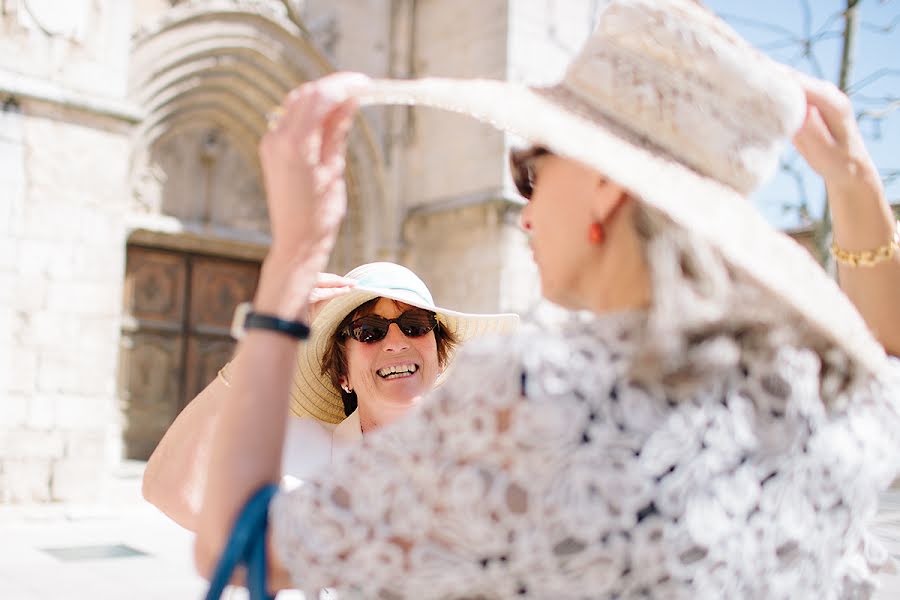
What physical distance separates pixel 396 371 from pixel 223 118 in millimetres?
7355

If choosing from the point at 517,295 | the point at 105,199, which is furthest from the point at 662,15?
the point at 517,295

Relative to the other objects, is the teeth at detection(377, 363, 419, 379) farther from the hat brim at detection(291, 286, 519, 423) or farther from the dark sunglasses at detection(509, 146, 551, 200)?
the dark sunglasses at detection(509, 146, 551, 200)

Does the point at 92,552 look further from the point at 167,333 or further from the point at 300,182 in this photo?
the point at 300,182

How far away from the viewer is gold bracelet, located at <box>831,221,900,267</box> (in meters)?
1.23

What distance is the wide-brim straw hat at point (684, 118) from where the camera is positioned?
2.79 ft

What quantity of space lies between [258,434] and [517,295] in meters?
7.76

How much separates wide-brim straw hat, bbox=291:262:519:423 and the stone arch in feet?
20.3

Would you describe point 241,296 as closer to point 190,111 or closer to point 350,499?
point 190,111

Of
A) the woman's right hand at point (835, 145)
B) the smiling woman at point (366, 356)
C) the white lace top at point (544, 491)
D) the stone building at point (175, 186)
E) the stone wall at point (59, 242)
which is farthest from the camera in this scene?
the stone building at point (175, 186)

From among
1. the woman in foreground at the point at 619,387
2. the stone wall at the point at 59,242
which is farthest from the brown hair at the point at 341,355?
the stone wall at the point at 59,242

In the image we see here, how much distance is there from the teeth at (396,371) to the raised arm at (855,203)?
3.70ft

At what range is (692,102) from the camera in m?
0.87

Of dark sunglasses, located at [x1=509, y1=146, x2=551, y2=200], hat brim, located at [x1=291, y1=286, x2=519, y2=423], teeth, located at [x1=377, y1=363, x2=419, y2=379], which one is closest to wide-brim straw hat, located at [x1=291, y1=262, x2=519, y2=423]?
hat brim, located at [x1=291, y1=286, x2=519, y2=423]

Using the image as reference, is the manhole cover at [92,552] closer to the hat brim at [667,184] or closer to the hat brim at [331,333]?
the hat brim at [331,333]
